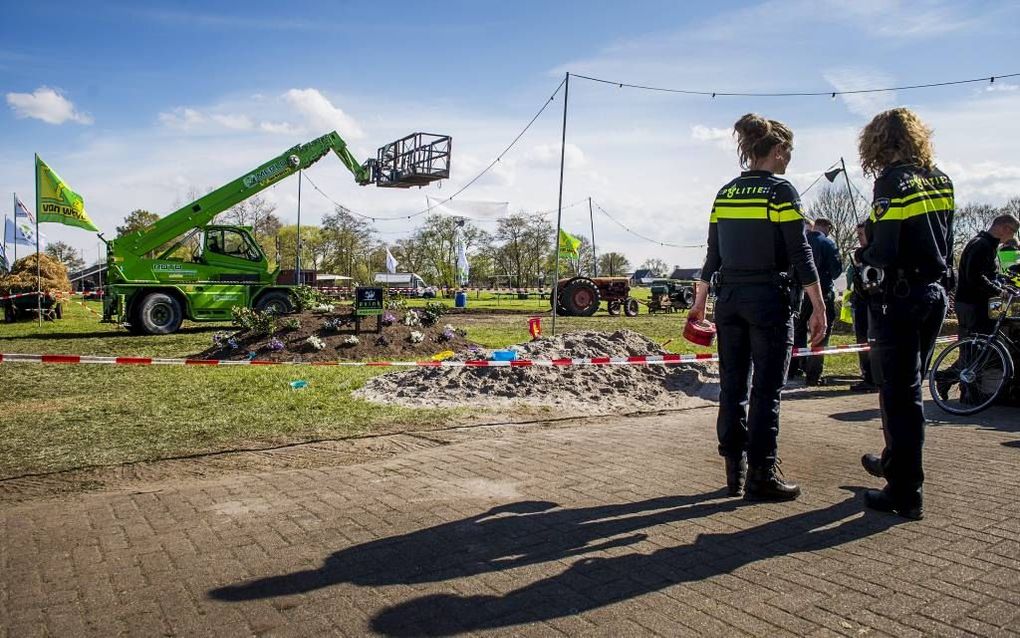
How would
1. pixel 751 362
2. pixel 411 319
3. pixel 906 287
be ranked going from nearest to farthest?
1. pixel 906 287
2. pixel 751 362
3. pixel 411 319

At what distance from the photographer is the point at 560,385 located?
8.47 metres

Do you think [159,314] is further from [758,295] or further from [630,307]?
[758,295]

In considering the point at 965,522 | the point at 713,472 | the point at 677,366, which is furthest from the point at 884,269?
the point at 677,366

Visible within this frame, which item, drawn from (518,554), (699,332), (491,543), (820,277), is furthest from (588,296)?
(518,554)

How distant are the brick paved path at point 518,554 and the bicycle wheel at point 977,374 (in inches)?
83.3

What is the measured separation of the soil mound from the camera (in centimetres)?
1252

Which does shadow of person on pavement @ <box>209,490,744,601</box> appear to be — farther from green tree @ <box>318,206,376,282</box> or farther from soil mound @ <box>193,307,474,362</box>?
green tree @ <box>318,206,376,282</box>

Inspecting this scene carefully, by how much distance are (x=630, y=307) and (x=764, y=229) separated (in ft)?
78.9

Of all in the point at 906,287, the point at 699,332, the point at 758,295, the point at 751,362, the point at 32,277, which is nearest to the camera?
the point at 906,287

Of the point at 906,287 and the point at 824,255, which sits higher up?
the point at 824,255

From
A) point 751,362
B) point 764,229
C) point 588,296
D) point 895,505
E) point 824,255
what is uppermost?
point 824,255

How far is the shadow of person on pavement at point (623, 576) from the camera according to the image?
2.83m

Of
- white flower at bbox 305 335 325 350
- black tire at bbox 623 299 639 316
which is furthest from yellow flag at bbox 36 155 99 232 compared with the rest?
black tire at bbox 623 299 639 316

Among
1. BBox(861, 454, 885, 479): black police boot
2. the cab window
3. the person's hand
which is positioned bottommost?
BBox(861, 454, 885, 479): black police boot
